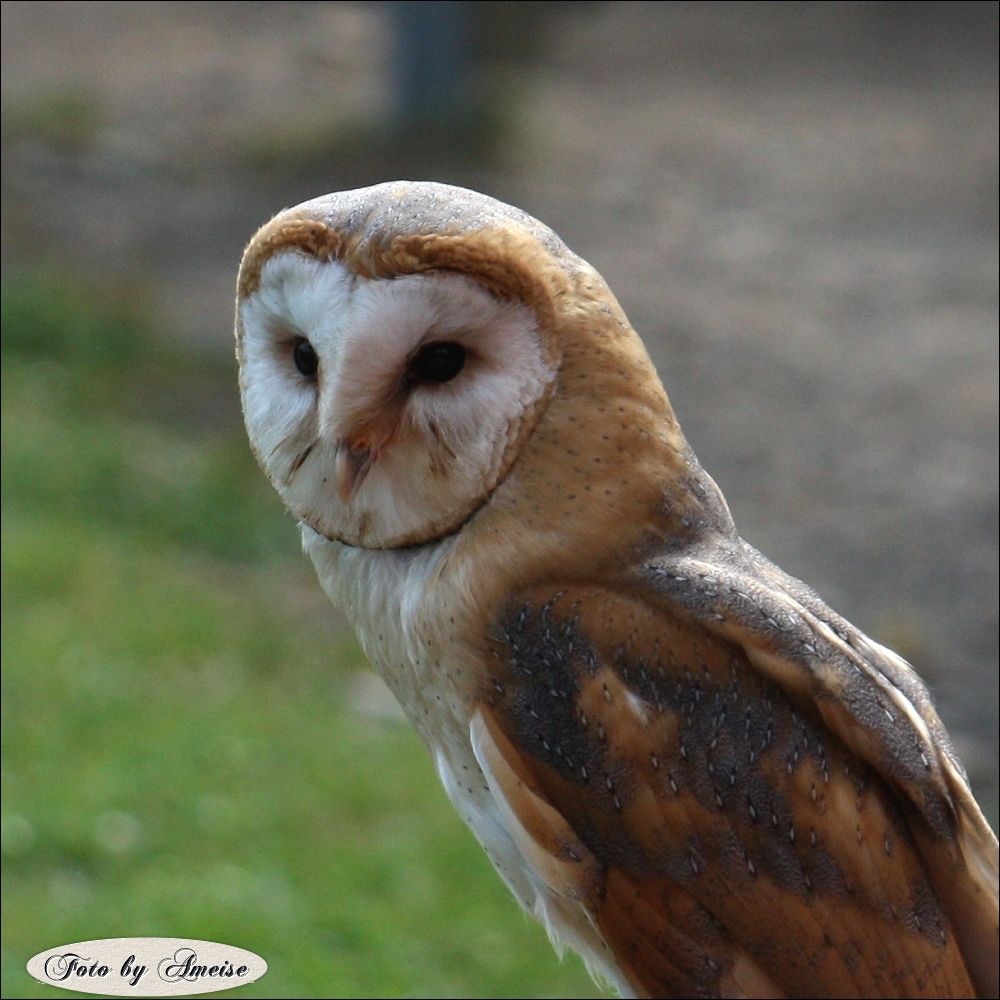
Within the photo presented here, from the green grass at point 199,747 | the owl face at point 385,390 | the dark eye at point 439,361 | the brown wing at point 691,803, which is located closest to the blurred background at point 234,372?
the green grass at point 199,747

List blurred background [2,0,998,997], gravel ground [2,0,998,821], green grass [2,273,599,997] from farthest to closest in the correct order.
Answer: gravel ground [2,0,998,821], blurred background [2,0,998,997], green grass [2,273,599,997]

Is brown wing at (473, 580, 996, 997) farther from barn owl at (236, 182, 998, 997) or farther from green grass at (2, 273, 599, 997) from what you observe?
green grass at (2, 273, 599, 997)

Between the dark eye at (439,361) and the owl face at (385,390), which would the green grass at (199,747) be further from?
the dark eye at (439,361)

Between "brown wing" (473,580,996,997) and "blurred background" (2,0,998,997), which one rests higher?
"brown wing" (473,580,996,997)

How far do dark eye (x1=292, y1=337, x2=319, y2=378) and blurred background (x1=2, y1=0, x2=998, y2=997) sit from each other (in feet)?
6.66

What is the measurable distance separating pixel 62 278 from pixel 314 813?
12.7 ft

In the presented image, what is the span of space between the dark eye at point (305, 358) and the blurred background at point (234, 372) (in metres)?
2.03

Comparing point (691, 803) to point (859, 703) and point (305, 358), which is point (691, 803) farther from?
point (305, 358)

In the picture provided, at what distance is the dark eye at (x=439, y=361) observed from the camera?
66.6 inches

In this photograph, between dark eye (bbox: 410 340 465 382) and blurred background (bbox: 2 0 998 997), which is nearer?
dark eye (bbox: 410 340 465 382)

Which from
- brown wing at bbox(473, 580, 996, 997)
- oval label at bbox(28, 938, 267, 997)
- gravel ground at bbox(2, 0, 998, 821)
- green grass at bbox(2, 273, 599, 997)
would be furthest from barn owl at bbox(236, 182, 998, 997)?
gravel ground at bbox(2, 0, 998, 821)

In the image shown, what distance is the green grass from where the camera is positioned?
360cm

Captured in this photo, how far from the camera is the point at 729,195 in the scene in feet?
26.2

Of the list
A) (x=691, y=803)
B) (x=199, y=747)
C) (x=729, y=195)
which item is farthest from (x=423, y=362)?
(x=729, y=195)
